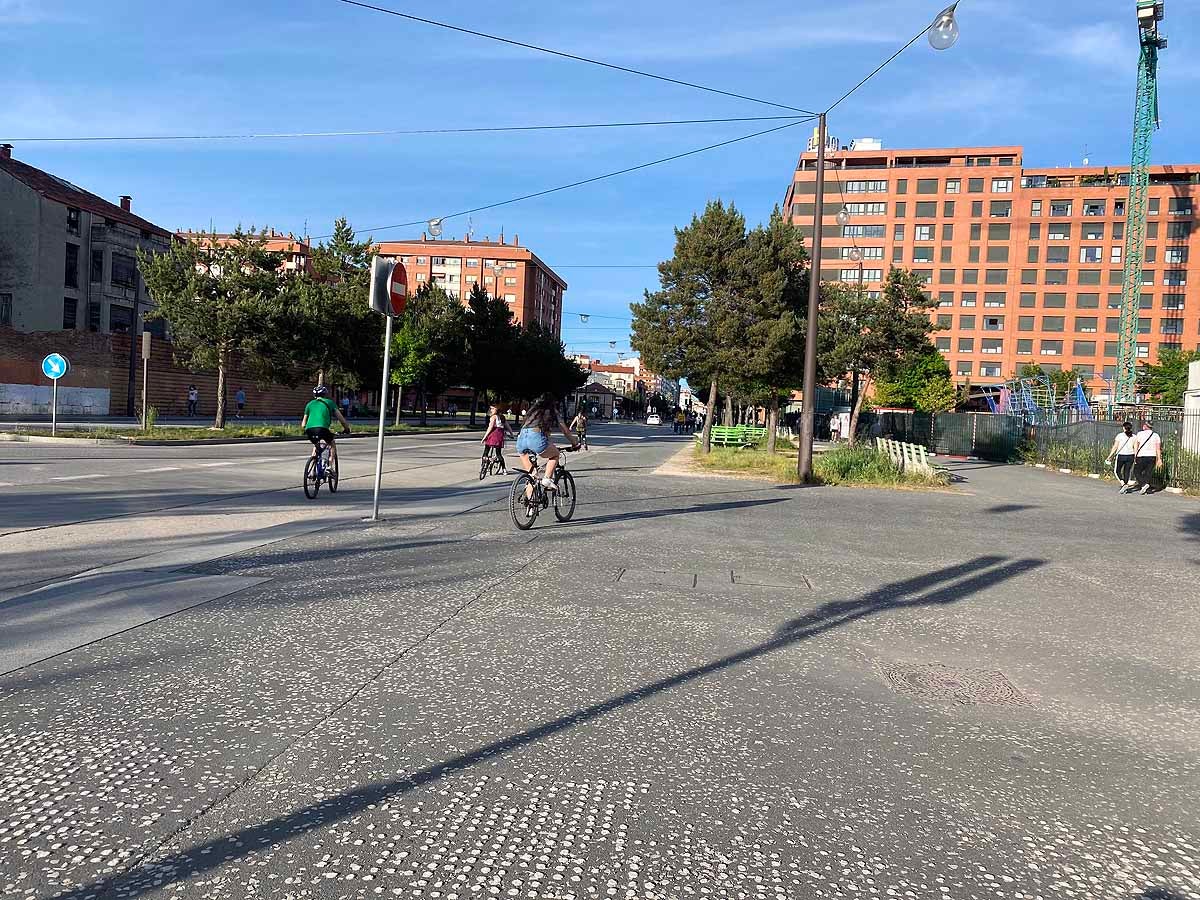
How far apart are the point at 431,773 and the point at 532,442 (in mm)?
6986

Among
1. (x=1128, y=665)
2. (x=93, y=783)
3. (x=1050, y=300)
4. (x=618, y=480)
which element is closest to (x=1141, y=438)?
(x=618, y=480)

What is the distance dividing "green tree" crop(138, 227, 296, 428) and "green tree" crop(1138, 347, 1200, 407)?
64.0 metres

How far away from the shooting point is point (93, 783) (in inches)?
118

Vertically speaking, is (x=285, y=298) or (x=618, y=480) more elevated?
(x=285, y=298)

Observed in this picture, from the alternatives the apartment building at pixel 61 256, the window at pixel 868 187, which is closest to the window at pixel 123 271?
Answer: the apartment building at pixel 61 256

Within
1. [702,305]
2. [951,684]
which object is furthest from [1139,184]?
[951,684]

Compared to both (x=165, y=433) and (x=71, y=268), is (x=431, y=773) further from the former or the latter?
(x=71, y=268)

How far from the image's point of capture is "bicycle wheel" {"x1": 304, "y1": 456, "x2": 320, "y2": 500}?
1205 cm

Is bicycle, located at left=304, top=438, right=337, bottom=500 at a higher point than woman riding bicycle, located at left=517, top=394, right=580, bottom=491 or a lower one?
lower

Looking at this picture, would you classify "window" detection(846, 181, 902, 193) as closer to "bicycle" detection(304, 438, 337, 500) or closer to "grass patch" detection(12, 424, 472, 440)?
"grass patch" detection(12, 424, 472, 440)

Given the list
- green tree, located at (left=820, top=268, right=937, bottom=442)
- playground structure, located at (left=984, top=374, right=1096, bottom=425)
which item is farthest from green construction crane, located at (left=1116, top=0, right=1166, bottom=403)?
green tree, located at (left=820, top=268, right=937, bottom=442)

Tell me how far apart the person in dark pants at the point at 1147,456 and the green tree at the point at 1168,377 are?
54552 millimetres

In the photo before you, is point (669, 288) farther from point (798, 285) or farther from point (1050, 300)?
point (1050, 300)

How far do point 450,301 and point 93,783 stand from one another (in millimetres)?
47149
